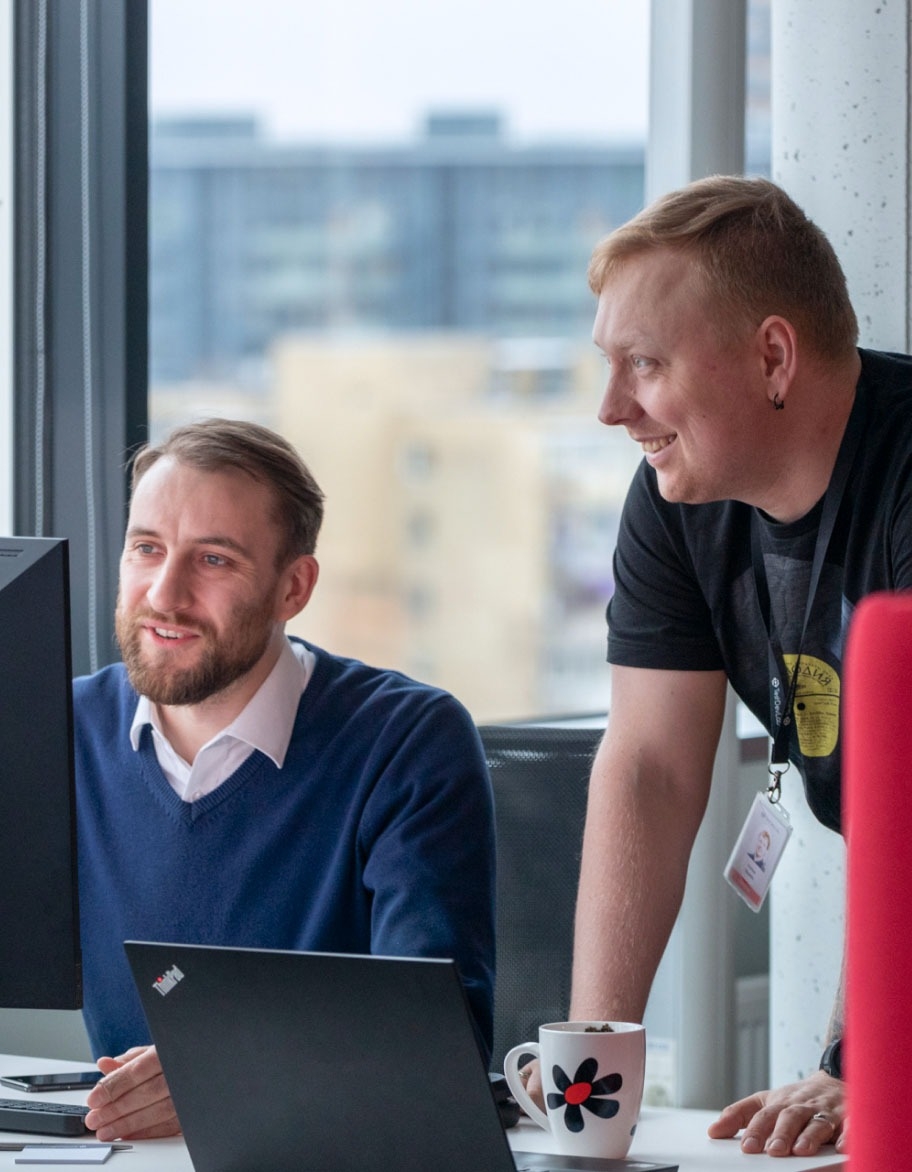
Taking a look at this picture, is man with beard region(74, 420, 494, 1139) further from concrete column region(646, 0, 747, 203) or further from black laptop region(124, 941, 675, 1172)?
concrete column region(646, 0, 747, 203)

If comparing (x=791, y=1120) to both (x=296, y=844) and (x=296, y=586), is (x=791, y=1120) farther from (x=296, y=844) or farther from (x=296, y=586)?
(x=296, y=586)

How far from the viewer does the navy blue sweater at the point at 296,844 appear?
172 centimetres

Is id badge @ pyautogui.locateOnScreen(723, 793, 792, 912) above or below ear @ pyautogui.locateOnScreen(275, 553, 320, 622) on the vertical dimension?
below

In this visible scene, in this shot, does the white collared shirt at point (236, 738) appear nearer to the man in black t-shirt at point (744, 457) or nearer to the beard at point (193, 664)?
the beard at point (193, 664)

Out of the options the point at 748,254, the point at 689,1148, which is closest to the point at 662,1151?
the point at 689,1148

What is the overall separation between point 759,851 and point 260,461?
72cm

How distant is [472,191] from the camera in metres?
5.05

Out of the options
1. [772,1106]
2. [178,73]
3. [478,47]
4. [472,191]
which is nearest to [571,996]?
[772,1106]

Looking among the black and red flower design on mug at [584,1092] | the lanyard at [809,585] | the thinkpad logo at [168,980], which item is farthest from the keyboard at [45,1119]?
the lanyard at [809,585]

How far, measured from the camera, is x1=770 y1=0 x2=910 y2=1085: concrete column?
2.28 metres

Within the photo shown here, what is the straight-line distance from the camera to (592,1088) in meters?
1.25

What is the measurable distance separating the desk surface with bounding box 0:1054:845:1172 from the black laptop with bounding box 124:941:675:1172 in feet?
0.46

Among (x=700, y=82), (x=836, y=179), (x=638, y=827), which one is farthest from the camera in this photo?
(x=700, y=82)

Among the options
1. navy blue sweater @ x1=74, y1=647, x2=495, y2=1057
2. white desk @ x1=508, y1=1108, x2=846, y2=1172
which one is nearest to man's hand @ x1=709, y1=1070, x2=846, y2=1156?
white desk @ x1=508, y1=1108, x2=846, y2=1172
